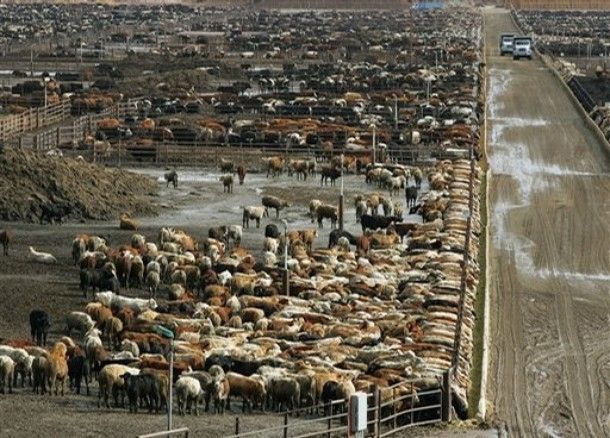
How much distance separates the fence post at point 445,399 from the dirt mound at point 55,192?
19.6 meters

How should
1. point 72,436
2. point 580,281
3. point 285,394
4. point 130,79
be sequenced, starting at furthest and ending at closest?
point 130,79
point 580,281
point 285,394
point 72,436

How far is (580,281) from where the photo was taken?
36156 millimetres

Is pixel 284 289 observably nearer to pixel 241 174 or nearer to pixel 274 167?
pixel 241 174

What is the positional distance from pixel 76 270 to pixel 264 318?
705cm

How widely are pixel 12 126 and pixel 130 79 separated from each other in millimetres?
26748

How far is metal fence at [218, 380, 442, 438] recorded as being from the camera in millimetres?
22141

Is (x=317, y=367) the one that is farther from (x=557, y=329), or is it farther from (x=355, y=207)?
(x=355, y=207)

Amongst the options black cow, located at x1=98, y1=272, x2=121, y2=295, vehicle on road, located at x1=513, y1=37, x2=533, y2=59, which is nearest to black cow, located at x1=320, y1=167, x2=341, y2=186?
black cow, located at x1=98, y1=272, x2=121, y2=295

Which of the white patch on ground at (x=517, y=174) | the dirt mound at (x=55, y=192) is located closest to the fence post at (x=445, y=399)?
the white patch on ground at (x=517, y=174)

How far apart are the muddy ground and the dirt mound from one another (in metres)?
0.71

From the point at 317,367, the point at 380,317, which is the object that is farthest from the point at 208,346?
the point at 380,317

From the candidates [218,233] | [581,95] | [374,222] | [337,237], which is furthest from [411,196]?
[581,95]

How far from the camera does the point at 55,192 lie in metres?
42.8

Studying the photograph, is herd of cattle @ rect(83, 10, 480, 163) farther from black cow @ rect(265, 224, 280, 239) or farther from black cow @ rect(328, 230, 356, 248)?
black cow @ rect(328, 230, 356, 248)
